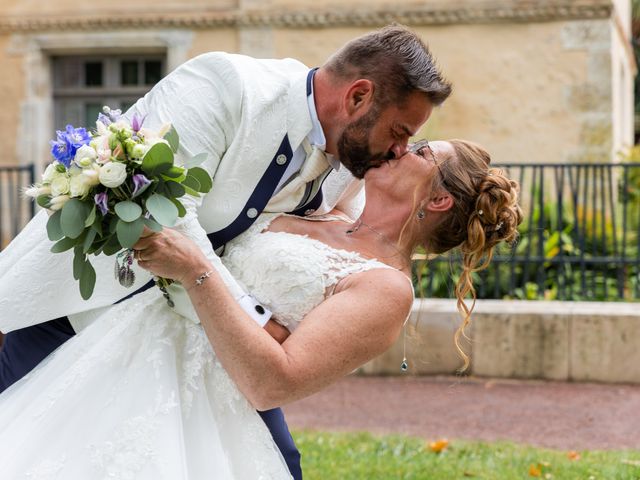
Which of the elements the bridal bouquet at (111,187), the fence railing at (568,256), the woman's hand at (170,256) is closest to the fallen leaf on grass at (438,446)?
the fence railing at (568,256)

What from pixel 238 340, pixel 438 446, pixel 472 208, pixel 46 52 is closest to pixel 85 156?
A: pixel 238 340

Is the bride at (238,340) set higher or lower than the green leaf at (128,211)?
lower

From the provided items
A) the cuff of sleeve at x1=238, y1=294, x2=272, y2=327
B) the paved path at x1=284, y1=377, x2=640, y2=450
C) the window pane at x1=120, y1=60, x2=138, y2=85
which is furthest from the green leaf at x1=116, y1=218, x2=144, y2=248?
the window pane at x1=120, y1=60, x2=138, y2=85

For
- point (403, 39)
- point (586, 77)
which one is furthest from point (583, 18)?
point (403, 39)

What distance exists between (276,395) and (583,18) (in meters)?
11.2

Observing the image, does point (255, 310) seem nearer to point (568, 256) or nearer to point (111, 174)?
point (111, 174)

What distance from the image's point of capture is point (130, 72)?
14016mm

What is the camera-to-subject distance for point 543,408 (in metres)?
6.91

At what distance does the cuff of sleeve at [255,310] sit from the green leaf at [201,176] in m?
0.33

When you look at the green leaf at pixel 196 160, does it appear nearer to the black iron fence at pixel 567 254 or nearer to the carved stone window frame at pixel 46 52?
the black iron fence at pixel 567 254

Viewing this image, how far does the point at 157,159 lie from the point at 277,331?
657 mm

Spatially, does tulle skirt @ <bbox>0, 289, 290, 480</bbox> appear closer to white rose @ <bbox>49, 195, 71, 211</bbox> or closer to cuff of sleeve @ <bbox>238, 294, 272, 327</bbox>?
cuff of sleeve @ <bbox>238, 294, 272, 327</bbox>

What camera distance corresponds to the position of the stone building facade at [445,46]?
12.8 metres

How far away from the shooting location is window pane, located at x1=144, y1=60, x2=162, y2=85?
14.0 meters
